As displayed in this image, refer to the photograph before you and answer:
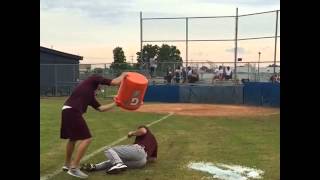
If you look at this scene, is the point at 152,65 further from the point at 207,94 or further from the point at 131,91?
the point at 131,91

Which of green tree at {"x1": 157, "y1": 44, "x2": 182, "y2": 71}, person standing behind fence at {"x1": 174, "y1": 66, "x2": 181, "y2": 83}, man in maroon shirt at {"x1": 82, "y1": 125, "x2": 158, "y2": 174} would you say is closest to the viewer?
man in maroon shirt at {"x1": 82, "y1": 125, "x2": 158, "y2": 174}

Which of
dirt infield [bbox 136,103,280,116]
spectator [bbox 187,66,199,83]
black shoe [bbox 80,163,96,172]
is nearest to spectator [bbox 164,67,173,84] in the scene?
spectator [bbox 187,66,199,83]

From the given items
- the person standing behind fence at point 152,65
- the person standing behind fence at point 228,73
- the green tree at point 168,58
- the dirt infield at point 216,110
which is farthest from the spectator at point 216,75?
the dirt infield at point 216,110

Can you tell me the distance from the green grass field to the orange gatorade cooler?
103 cm

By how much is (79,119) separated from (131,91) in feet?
2.78

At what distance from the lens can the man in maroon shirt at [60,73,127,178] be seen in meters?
7.52

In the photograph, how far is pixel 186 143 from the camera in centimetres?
1134

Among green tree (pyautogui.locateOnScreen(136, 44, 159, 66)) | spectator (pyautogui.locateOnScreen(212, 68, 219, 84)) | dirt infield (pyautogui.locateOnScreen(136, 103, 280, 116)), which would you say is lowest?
dirt infield (pyautogui.locateOnScreen(136, 103, 280, 116))

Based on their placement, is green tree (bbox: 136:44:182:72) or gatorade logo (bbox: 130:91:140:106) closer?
gatorade logo (bbox: 130:91:140:106)

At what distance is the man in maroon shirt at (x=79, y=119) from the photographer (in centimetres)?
752

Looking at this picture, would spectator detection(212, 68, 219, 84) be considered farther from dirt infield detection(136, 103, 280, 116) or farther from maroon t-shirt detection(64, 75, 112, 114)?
maroon t-shirt detection(64, 75, 112, 114)

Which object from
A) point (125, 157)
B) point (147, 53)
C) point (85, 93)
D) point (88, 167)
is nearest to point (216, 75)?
point (147, 53)
